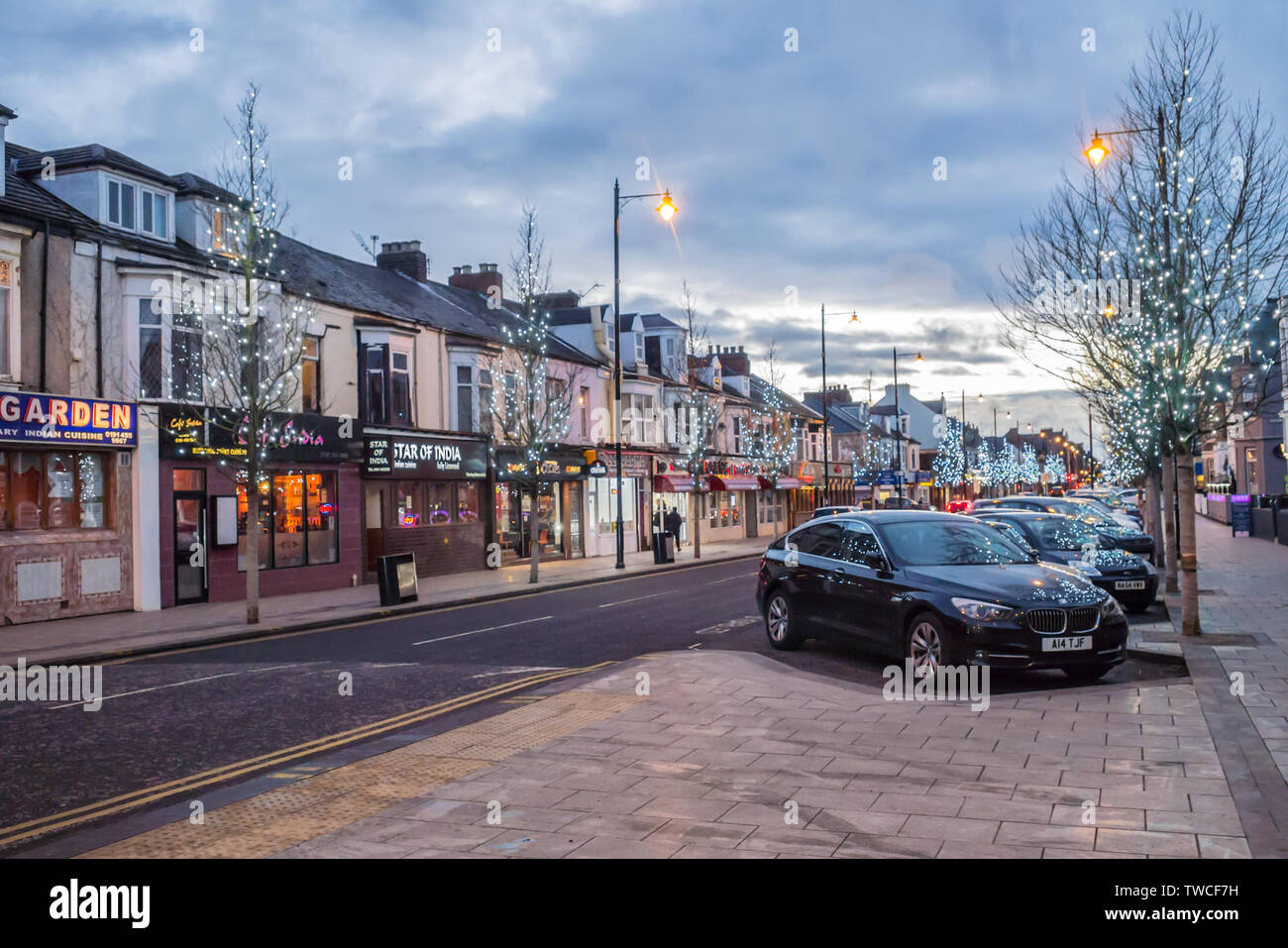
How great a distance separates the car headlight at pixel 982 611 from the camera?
31.3 ft

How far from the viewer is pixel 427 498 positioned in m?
29.2

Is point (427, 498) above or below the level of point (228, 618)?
above

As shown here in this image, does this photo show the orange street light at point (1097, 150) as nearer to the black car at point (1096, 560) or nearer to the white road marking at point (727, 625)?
the black car at point (1096, 560)

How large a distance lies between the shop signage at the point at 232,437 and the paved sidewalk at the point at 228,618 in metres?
3.23

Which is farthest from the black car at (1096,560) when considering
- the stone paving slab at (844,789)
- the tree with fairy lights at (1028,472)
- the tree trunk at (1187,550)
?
the tree with fairy lights at (1028,472)

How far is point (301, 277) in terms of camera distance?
26.1 m

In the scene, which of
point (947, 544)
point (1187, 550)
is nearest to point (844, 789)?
point (947, 544)

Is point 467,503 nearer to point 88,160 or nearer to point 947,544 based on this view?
point 88,160

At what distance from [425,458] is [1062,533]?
57.6 ft

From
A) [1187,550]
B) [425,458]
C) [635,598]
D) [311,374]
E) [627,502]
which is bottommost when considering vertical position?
[635,598]

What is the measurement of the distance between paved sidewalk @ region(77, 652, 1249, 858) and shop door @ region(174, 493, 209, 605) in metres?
15.1

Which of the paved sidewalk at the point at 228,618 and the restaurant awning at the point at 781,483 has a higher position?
the restaurant awning at the point at 781,483

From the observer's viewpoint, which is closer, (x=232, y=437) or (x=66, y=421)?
(x=66, y=421)
